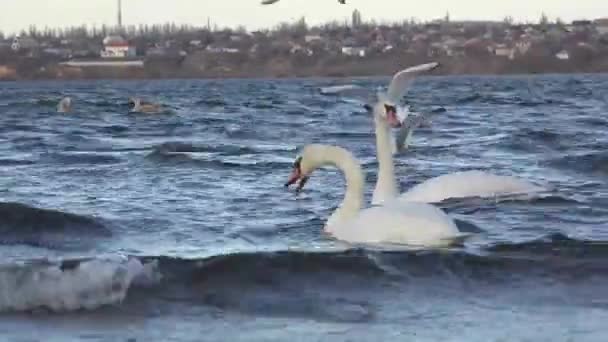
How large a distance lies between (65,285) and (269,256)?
1.76m

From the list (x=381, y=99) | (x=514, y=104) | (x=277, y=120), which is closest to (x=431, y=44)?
(x=514, y=104)

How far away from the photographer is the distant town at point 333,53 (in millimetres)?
106688

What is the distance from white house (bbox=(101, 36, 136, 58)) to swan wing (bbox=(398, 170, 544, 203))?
10915cm

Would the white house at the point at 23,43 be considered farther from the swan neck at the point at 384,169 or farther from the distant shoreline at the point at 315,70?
the swan neck at the point at 384,169

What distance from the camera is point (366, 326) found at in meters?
7.80

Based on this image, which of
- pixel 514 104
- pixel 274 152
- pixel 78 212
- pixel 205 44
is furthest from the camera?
pixel 205 44

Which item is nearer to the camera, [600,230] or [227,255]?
[227,255]

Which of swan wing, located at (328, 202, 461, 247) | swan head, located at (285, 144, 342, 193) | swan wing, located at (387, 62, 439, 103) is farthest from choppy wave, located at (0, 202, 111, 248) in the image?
swan wing, located at (387, 62, 439, 103)

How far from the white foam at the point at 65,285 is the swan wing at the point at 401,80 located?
5.08 meters

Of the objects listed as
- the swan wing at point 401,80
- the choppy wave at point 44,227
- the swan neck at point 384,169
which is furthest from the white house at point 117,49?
the choppy wave at point 44,227

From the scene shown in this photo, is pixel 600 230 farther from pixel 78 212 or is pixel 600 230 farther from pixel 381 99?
pixel 78 212

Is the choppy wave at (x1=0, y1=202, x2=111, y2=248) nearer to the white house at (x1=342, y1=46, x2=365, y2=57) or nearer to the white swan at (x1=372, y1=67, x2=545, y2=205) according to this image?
the white swan at (x1=372, y1=67, x2=545, y2=205)

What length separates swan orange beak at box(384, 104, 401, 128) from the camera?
1341 centimetres

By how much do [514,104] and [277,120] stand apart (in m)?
12.8
